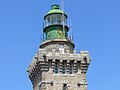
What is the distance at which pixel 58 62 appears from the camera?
44344mm

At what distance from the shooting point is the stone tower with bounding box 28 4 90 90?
4375cm

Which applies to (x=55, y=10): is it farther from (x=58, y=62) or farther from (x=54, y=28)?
(x=58, y=62)

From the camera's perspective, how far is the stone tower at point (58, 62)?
4375 centimetres

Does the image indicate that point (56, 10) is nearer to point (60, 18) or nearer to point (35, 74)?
point (60, 18)

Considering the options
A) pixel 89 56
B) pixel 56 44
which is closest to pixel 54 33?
pixel 56 44

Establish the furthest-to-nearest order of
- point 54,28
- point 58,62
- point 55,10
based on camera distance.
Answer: point 55,10 < point 54,28 < point 58,62

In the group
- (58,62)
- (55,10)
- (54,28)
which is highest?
(55,10)

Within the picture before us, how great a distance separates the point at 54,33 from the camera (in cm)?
4666

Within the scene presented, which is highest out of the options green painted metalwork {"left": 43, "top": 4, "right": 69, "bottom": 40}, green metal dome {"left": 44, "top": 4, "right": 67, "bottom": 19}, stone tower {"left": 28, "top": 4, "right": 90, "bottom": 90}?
green metal dome {"left": 44, "top": 4, "right": 67, "bottom": 19}

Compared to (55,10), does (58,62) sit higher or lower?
lower

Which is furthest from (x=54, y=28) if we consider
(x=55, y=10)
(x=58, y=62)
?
(x=58, y=62)

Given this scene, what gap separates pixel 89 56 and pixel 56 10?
6063 millimetres

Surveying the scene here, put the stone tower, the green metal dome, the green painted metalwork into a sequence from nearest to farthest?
the stone tower → the green painted metalwork → the green metal dome

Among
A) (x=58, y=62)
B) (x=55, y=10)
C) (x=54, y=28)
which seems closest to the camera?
(x=58, y=62)
